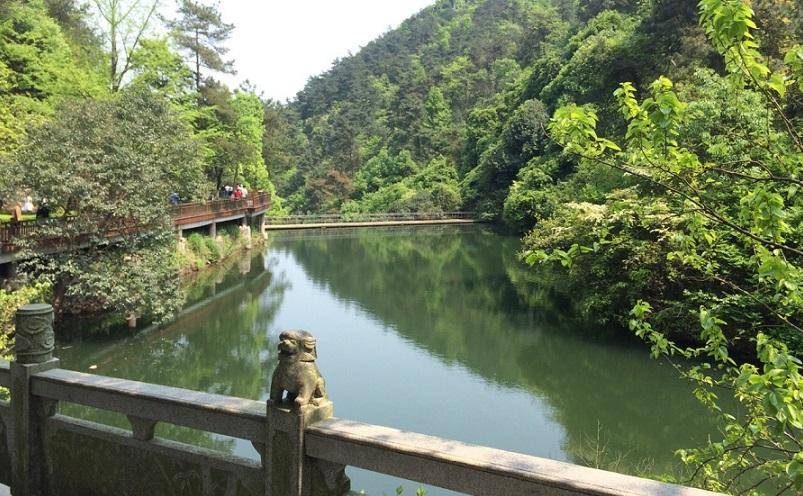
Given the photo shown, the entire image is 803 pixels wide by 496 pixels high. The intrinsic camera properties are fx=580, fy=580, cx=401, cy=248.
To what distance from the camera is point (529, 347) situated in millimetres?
14383

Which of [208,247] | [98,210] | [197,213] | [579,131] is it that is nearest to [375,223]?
[208,247]

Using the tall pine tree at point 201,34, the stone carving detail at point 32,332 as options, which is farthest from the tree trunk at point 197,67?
the stone carving detail at point 32,332

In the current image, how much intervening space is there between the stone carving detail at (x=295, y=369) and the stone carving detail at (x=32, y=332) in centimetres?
177

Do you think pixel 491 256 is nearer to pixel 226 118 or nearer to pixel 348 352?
pixel 226 118

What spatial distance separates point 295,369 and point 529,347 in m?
12.5

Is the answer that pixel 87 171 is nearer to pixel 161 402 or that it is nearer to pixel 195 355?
pixel 195 355

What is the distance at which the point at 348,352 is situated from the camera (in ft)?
46.8

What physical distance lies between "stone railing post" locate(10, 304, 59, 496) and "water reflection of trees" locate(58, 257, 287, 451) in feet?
19.4

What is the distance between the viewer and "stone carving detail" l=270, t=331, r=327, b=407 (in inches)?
103

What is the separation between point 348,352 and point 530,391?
4736 mm

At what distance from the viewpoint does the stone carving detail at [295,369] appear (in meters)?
2.60

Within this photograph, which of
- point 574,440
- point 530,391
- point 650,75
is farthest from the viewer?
point 650,75

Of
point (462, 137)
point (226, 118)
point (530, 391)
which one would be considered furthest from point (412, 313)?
point (462, 137)

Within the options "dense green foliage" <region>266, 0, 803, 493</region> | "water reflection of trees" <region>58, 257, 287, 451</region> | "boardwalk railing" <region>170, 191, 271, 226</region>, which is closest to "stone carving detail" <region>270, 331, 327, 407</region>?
"dense green foliage" <region>266, 0, 803, 493</region>
